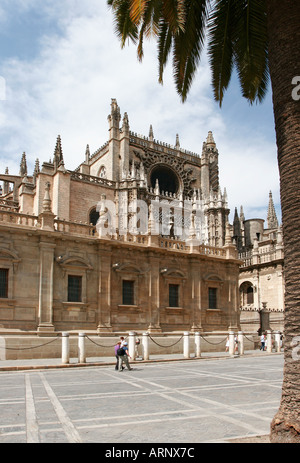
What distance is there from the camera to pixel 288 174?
18.8ft

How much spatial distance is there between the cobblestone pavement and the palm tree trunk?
0.99 metres

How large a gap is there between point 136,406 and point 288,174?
5576 mm

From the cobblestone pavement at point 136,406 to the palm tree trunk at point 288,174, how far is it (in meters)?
0.99

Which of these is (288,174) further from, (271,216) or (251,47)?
(271,216)

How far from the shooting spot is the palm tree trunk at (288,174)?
5320 mm

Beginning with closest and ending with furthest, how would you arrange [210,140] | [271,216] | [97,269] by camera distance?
1. [97,269]
2. [210,140]
3. [271,216]

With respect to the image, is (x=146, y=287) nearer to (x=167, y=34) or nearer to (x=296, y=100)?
(x=167, y=34)

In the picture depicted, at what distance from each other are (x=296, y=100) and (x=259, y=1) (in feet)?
11.3

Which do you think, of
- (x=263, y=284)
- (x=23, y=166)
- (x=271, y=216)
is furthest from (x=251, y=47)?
(x=271, y=216)

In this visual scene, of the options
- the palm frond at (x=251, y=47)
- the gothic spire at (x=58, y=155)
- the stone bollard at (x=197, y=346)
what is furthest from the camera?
the gothic spire at (x=58, y=155)

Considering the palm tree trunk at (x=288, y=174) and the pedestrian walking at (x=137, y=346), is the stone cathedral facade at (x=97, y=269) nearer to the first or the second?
the pedestrian walking at (x=137, y=346)

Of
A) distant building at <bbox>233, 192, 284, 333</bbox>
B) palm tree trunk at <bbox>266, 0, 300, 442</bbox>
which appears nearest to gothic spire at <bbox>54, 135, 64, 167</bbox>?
distant building at <bbox>233, 192, 284, 333</bbox>

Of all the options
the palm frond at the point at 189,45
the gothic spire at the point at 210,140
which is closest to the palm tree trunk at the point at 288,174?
the palm frond at the point at 189,45

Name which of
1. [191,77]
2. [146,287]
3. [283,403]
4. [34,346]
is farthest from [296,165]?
[146,287]
